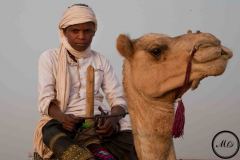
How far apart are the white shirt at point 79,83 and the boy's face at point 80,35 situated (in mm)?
101

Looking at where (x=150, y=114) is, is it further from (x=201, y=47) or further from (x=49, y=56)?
(x=49, y=56)

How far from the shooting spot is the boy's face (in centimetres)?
386

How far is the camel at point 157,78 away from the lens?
313cm

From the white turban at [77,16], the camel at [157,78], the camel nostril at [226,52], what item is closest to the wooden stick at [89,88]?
the camel at [157,78]

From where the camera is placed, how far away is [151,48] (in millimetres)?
3322

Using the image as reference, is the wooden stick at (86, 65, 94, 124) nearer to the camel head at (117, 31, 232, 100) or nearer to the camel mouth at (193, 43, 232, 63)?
the camel head at (117, 31, 232, 100)

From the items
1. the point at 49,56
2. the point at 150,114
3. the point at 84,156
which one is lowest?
the point at 84,156

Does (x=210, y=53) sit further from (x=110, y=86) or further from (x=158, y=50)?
(x=110, y=86)

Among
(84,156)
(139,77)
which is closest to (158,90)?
(139,77)

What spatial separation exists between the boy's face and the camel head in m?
0.46

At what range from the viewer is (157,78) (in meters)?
3.25

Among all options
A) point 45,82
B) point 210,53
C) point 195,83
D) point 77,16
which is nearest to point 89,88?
point 45,82

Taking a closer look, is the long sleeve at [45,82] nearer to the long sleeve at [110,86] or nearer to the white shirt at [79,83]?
the white shirt at [79,83]

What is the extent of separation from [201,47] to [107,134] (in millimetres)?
959
